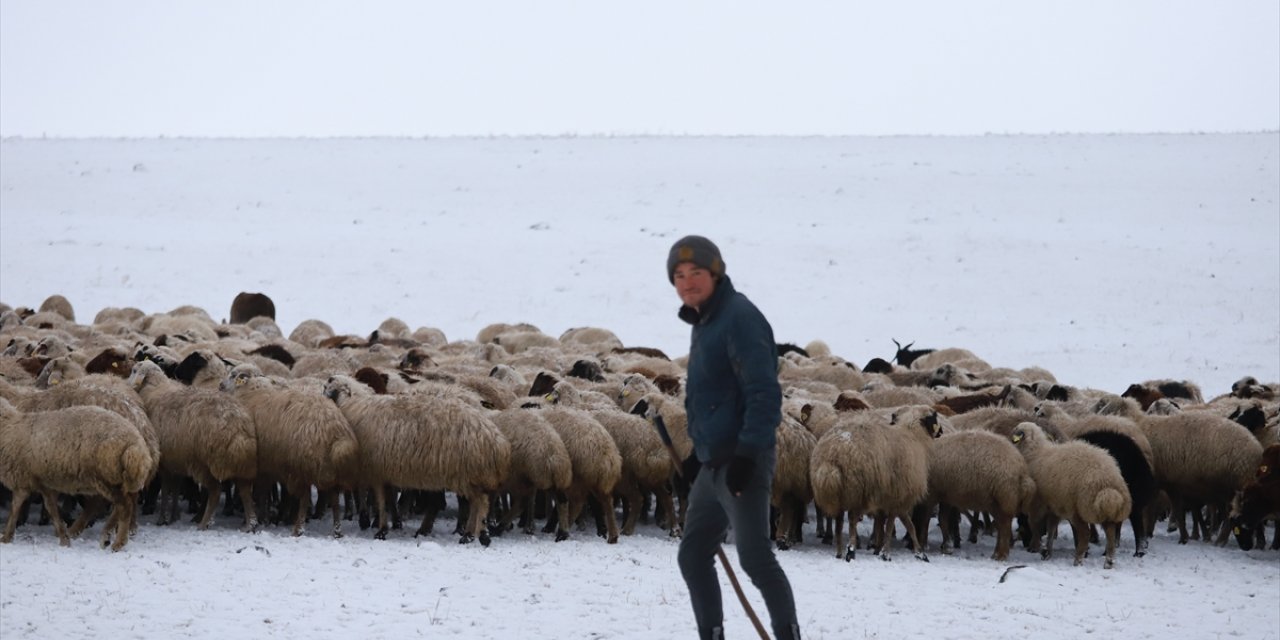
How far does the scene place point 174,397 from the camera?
10914mm

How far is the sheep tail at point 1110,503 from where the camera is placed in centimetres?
1049

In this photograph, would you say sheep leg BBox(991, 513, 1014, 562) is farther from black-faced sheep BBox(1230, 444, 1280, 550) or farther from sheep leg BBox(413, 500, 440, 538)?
sheep leg BBox(413, 500, 440, 538)

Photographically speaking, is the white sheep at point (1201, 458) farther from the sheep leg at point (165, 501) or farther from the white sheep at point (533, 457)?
the sheep leg at point (165, 501)

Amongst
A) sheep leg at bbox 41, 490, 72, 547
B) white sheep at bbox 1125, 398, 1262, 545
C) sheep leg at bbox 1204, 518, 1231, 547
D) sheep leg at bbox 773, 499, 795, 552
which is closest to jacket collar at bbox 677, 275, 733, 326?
sheep leg at bbox 773, 499, 795, 552

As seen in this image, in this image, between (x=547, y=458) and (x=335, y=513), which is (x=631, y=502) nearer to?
(x=547, y=458)

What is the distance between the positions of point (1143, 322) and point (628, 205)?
19.4 metres

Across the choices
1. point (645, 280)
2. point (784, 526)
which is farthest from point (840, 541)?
point (645, 280)

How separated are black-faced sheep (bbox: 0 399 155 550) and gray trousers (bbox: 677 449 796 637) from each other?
5110 mm

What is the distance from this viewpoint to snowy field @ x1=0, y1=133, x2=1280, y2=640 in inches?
345

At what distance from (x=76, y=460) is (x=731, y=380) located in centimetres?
565

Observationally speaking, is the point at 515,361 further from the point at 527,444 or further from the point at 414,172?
the point at 414,172

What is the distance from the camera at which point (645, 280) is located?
3594 cm

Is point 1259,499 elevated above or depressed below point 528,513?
above

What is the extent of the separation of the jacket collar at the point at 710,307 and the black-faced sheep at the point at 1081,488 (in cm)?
552
